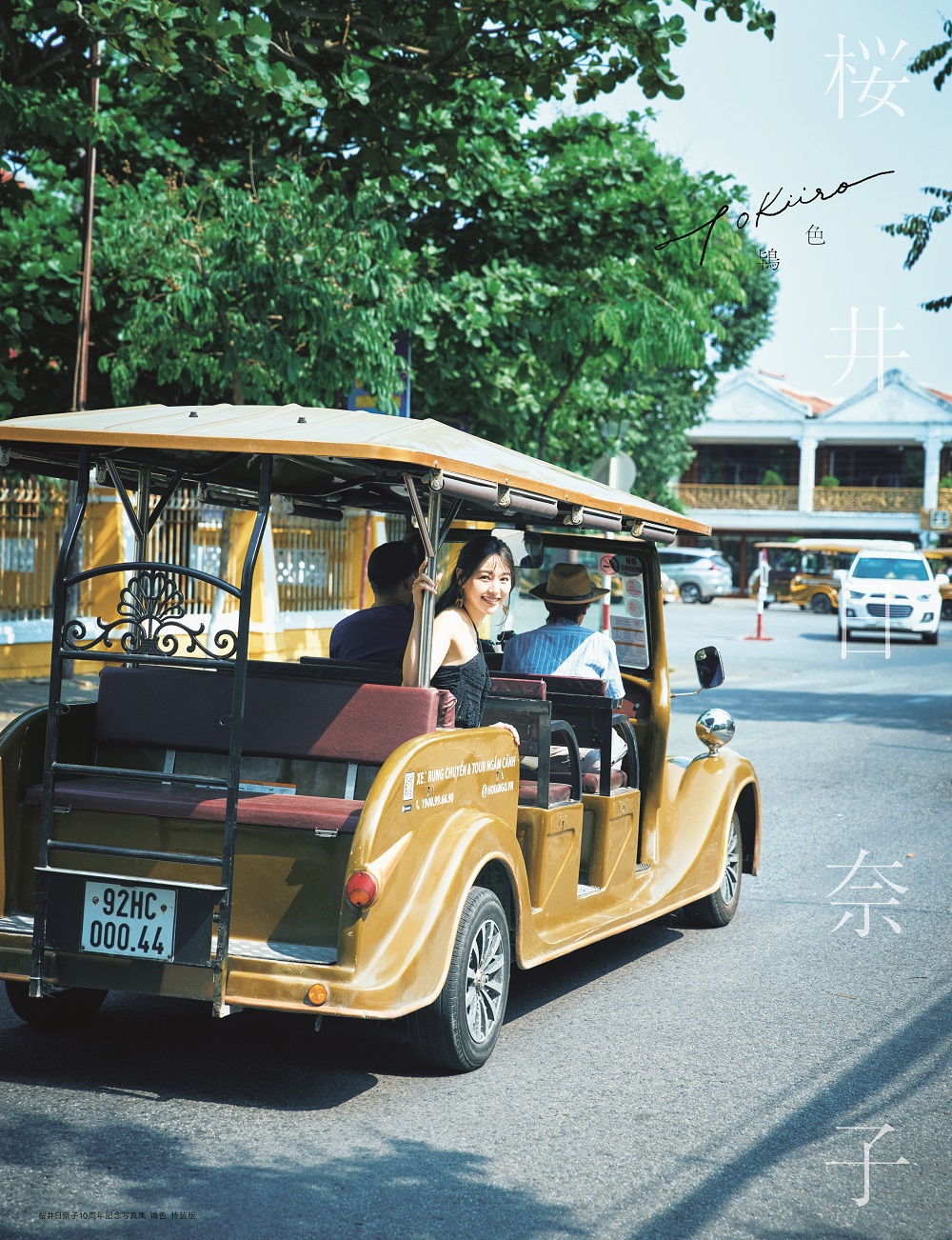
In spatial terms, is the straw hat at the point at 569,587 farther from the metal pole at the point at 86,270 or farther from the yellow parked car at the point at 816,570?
the yellow parked car at the point at 816,570

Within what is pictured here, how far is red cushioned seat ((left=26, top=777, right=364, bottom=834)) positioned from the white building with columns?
5422cm

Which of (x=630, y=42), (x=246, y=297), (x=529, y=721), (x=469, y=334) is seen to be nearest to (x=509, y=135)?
(x=469, y=334)

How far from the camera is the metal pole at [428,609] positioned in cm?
475

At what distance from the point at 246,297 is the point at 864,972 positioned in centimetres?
985

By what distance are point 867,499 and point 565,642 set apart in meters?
55.1

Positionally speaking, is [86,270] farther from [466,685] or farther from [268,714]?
[268,714]

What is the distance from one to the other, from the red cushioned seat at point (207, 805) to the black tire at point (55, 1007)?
2.29 feet

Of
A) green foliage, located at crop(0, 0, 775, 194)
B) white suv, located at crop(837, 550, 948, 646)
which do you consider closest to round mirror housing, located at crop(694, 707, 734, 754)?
green foliage, located at crop(0, 0, 775, 194)

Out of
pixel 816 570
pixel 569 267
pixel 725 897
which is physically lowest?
pixel 725 897

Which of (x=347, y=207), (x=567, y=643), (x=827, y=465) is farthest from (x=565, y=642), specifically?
(x=827, y=465)

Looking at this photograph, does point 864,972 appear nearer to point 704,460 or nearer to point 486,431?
point 486,431

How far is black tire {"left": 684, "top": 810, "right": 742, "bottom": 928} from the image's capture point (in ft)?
22.4

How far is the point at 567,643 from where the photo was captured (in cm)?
632

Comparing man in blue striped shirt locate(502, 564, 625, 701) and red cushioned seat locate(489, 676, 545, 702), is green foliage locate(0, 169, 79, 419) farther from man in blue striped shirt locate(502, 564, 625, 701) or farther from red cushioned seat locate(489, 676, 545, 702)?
red cushioned seat locate(489, 676, 545, 702)
